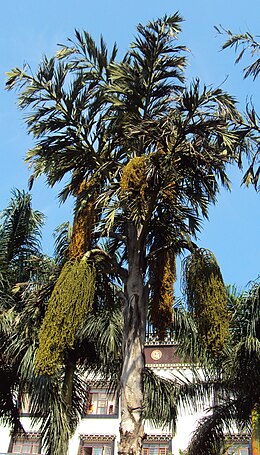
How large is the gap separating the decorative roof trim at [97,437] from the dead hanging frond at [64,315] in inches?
1003

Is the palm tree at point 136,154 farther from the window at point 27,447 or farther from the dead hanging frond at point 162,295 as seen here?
the window at point 27,447

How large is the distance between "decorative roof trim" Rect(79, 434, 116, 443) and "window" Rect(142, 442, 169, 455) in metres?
2.05

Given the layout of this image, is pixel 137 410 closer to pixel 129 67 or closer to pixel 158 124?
pixel 158 124

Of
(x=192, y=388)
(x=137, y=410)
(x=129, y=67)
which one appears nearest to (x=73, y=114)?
(x=129, y=67)

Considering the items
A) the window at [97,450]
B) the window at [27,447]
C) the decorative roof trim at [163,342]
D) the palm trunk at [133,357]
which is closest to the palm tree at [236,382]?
the decorative roof trim at [163,342]

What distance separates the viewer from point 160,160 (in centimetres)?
939

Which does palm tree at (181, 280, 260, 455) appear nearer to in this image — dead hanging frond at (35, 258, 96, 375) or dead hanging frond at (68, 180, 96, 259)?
dead hanging frond at (68, 180, 96, 259)

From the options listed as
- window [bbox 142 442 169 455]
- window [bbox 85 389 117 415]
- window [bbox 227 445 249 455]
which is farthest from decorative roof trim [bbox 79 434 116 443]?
window [bbox 227 445 249 455]

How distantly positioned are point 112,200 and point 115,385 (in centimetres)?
684

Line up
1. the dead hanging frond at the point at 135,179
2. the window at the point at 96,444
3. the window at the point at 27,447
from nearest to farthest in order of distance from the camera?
the dead hanging frond at the point at 135,179 < the window at the point at 96,444 < the window at the point at 27,447

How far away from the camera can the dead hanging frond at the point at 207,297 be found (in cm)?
838

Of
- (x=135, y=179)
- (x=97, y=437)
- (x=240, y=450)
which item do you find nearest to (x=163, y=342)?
(x=135, y=179)

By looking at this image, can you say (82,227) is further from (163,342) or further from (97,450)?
(97,450)

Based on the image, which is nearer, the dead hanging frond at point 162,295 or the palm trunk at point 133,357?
the palm trunk at point 133,357
